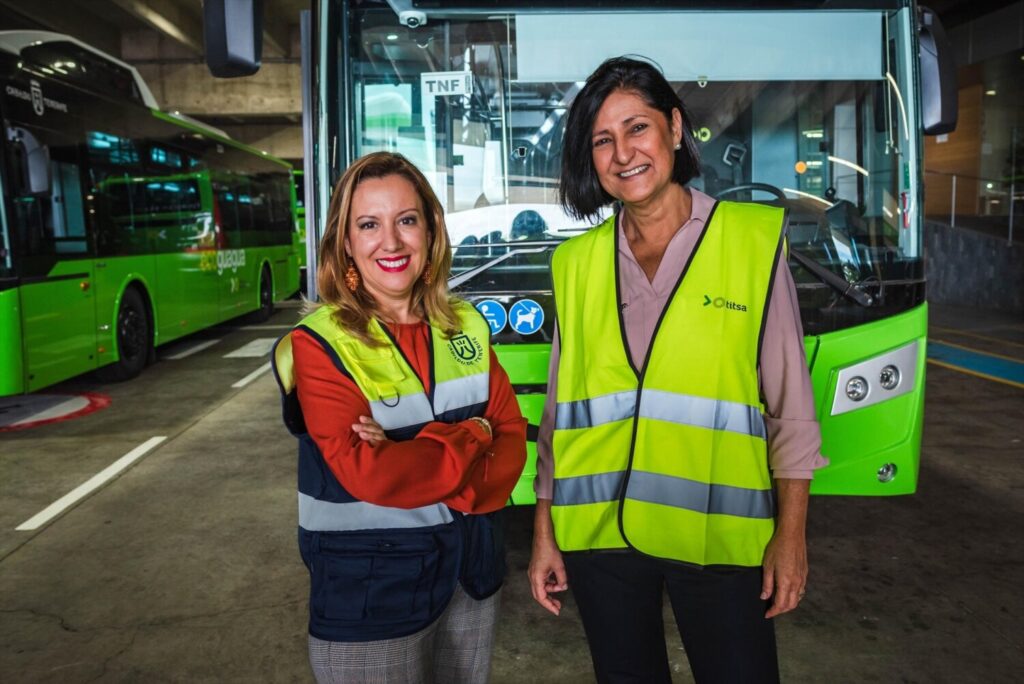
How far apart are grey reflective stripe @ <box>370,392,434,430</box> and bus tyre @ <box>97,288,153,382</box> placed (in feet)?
26.9

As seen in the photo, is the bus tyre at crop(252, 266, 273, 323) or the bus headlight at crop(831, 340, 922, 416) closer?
the bus headlight at crop(831, 340, 922, 416)

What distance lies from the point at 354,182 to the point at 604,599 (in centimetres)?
105

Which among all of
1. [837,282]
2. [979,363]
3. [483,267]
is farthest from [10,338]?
[979,363]

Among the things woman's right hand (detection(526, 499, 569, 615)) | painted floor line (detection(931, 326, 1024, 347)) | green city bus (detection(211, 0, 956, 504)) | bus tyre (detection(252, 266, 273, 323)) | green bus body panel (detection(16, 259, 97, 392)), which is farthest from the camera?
bus tyre (detection(252, 266, 273, 323))

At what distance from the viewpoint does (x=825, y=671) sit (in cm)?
304

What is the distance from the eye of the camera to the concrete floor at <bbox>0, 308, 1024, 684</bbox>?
3.17 metres

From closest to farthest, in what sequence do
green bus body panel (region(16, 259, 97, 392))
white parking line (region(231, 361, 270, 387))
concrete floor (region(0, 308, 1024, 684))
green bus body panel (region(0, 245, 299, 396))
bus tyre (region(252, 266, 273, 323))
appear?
concrete floor (region(0, 308, 1024, 684)) → green bus body panel (region(0, 245, 299, 396)) → green bus body panel (region(16, 259, 97, 392)) → white parking line (region(231, 361, 270, 387)) → bus tyre (region(252, 266, 273, 323))

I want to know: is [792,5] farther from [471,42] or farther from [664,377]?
[664,377]

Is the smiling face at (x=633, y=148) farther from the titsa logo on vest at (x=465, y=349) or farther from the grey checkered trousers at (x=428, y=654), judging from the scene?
the grey checkered trousers at (x=428, y=654)

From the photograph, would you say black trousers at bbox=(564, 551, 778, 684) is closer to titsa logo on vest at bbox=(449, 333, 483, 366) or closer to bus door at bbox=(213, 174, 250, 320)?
titsa logo on vest at bbox=(449, 333, 483, 366)

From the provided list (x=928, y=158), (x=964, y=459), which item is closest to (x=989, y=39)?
(x=928, y=158)

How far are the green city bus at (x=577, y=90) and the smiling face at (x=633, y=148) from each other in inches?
77.8

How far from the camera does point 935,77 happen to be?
4238mm

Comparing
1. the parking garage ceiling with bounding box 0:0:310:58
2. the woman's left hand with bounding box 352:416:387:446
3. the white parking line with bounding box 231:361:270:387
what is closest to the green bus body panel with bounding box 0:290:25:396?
the white parking line with bounding box 231:361:270:387
